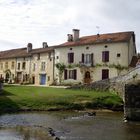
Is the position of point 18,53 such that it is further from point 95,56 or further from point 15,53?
point 95,56

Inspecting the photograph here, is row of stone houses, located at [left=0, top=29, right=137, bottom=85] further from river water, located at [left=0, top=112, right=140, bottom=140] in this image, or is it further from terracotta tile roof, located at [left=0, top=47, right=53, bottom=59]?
river water, located at [left=0, top=112, right=140, bottom=140]

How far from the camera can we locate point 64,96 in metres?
31.6

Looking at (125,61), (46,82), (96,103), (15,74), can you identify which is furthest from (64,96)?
(15,74)

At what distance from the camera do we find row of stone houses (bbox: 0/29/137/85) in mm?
48219

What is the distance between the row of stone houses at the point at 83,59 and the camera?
4822 cm

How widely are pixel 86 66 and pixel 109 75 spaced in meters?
4.10

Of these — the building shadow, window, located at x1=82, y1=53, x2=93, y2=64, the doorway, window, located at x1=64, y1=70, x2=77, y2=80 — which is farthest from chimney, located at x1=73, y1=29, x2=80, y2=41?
the building shadow

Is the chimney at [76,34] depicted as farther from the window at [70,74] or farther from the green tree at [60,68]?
the window at [70,74]

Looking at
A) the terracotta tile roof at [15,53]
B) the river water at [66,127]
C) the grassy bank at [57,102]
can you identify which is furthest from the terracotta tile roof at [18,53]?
the river water at [66,127]

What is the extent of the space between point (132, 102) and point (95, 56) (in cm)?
2827

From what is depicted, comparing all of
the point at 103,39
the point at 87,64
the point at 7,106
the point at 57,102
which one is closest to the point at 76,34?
the point at 103,39

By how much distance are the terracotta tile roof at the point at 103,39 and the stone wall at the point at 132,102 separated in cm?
2482

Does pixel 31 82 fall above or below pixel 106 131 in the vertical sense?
above

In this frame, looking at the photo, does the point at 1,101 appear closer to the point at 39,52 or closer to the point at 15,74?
the point at 39,52
